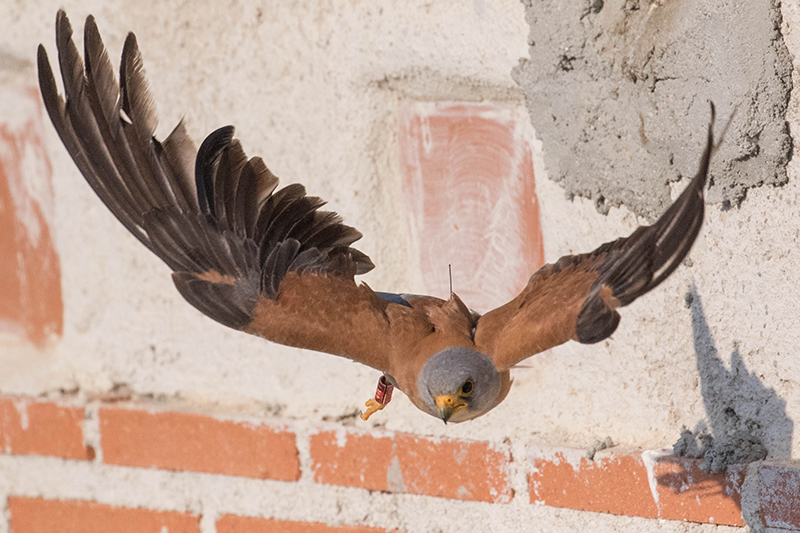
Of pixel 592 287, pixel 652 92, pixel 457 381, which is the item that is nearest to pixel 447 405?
pixel 457 381

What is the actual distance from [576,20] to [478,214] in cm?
42

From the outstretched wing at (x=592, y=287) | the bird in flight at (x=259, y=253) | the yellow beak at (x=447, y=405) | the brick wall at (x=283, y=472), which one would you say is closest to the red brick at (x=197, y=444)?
the brick wall at (x=283, y=472)

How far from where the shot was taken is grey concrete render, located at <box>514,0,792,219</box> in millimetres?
1316

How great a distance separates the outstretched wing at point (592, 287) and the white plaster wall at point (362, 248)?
0.86ft

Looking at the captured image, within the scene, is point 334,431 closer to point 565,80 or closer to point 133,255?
point 133,255

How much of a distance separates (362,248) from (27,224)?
952mm

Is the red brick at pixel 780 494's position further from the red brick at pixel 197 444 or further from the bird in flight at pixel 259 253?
the red brick at pixel 197 444

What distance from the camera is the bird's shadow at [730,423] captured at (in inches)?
55.2

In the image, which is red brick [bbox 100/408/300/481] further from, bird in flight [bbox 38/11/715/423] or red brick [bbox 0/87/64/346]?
bird in flight [bbox 38/11/715/423]

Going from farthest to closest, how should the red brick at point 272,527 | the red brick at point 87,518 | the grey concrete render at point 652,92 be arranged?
the red brick at point 87,518 → the red brick at point 272,527 → the grey concrete render at point 652,92

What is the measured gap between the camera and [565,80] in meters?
1.56

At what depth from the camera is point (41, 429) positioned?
2.23 m

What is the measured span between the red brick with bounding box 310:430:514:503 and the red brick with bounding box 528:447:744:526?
95 millimetres

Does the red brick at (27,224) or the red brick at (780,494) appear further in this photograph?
the red brick at (27,224)
